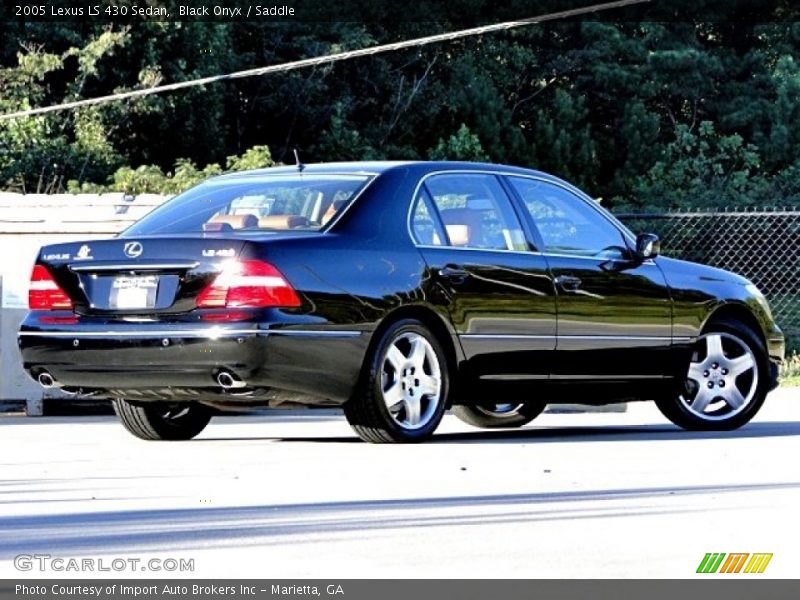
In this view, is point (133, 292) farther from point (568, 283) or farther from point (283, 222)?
point (568, 283)

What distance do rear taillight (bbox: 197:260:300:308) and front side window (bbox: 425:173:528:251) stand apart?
1433 mm

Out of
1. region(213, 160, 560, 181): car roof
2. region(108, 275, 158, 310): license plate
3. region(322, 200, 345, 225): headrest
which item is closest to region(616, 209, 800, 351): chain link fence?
region(213, 160, 560, 181): car roof

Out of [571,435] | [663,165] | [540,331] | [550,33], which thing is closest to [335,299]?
[540,331]

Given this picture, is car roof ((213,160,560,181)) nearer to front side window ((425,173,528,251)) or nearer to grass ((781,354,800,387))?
front side window ((425,173,528,251))

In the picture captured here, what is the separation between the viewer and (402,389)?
1163cm

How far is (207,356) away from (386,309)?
105cm

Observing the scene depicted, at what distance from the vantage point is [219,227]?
11.7 meters

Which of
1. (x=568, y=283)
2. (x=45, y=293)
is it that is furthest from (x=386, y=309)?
(x=45, y=293)

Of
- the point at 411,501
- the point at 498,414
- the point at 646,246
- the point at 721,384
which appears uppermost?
the point at 646,246

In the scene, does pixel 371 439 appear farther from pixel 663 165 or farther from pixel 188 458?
pixel 663 165

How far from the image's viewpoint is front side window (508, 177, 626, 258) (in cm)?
1279

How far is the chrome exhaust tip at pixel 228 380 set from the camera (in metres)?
11.0

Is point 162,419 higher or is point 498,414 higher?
point 162,419

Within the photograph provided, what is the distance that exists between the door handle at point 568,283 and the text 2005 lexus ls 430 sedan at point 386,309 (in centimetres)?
1
